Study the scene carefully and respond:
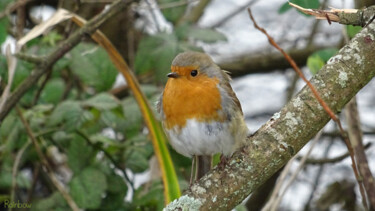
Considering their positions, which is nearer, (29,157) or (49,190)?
(29,157)

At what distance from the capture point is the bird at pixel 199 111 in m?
2.88

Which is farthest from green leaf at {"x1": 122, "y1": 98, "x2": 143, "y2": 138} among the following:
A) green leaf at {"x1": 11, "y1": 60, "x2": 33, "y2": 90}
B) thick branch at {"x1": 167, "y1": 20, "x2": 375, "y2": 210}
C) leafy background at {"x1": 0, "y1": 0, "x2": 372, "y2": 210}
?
thick branch at {"x1": 167, "y1": 20, "x2": 375, "y2": 210}

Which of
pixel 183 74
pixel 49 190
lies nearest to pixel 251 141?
pixel 183 74

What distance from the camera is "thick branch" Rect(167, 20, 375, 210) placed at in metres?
2.29

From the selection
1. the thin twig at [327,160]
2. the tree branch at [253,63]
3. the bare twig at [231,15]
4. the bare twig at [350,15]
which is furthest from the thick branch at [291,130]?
the bare twig at [231,15]

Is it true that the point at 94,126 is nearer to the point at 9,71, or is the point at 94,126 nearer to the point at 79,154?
the point at 79,154

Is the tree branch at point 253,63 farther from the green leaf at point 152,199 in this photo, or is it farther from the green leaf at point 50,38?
the green leaf at point 152,199

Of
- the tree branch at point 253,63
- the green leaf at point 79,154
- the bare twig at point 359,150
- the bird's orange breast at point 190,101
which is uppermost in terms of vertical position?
the bird's orange breast at point 190,101

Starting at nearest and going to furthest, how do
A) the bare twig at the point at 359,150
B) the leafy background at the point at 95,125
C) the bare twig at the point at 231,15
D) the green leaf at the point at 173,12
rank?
the bare twig at the point at 359,150 < the leafy background at the point at 95,125 < the green leaf at the point at 173,12 < the bare twig at the point at 231,15

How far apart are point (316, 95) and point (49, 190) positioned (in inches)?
121

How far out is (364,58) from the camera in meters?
2.32

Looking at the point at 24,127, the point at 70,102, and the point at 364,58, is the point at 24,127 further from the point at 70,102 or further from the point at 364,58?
the point at 364,58

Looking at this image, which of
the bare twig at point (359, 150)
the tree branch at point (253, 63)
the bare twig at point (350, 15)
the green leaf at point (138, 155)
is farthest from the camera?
the tree branch at point (253, 63)

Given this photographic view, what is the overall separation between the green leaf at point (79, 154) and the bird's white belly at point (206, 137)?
94 centimetres
